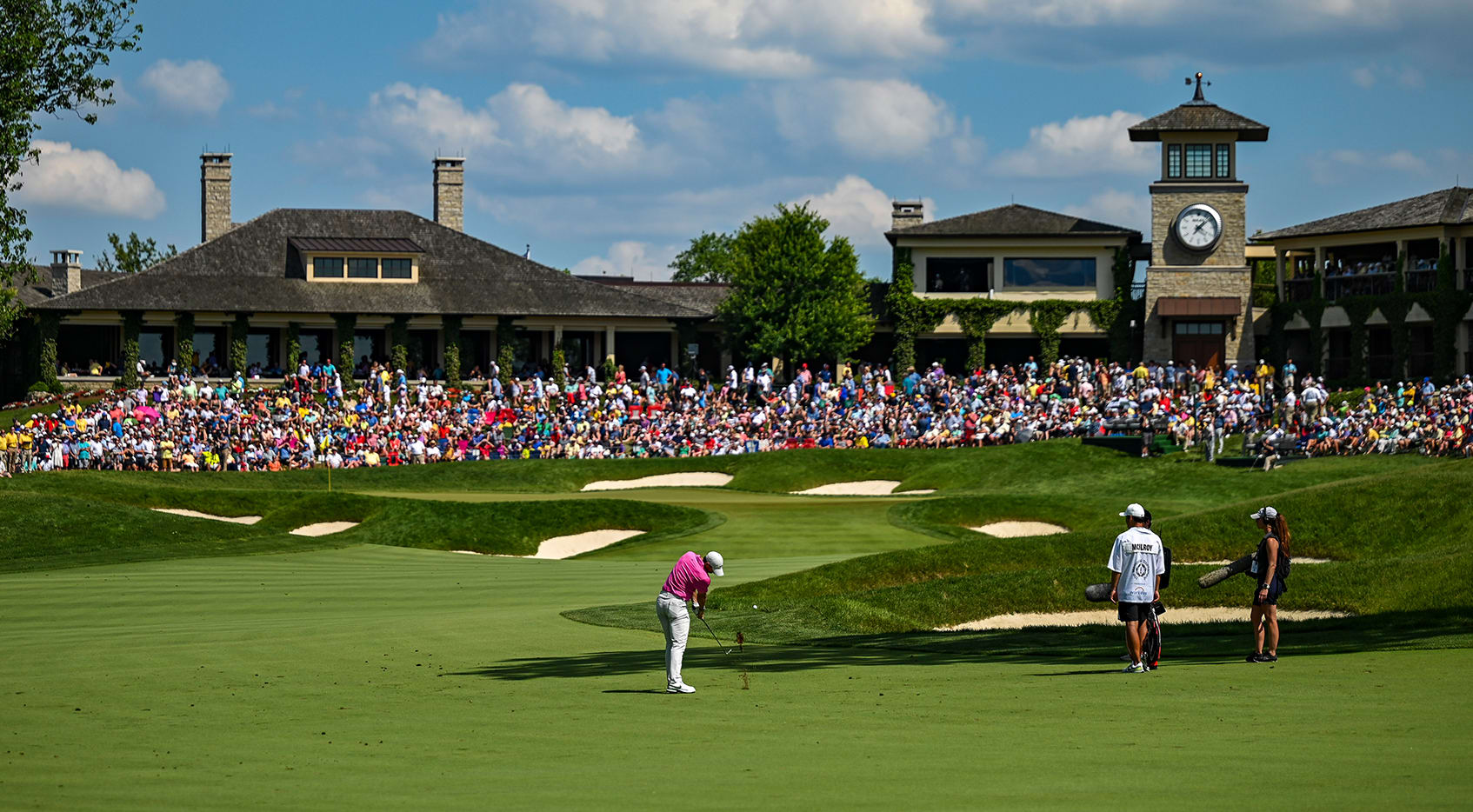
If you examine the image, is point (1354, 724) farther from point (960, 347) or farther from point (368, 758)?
point (960, 347)

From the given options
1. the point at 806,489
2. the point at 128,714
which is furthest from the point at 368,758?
the point at 806,489

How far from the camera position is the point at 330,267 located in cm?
6794

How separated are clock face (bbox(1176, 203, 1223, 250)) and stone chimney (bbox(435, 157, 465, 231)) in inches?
1321

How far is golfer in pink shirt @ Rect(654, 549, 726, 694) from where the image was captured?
1482 cm

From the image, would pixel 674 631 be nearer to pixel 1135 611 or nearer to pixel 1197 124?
pixel 1135 611

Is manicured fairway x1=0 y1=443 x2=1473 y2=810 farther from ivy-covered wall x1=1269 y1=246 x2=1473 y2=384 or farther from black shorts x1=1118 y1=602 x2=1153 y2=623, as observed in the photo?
ivy-covered wall x1=1269 y1=246 x2=1473 y2=384

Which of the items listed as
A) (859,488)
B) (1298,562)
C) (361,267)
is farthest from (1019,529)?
(361,267)

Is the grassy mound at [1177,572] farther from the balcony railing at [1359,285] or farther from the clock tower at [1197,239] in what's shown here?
the clock tower at [1197,239]

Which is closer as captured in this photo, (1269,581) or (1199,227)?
(1269,581)

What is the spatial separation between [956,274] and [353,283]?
1039 inches

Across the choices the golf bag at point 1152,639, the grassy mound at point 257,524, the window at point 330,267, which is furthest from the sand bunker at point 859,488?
the golf bag at point 1152,639

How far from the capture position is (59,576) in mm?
26828

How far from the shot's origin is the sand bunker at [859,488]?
46594mm

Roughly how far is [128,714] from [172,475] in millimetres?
33441
